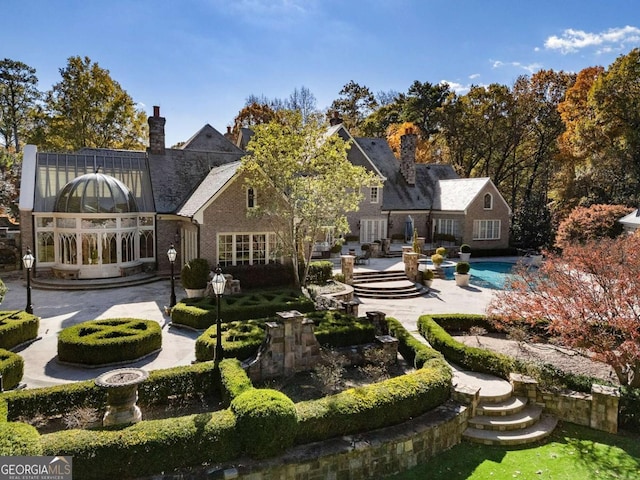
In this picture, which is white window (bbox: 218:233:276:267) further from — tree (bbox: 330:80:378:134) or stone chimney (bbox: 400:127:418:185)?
tree (bbox: 330:80:378:134)

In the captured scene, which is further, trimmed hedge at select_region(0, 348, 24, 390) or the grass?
trimmed hedge at select_region(0, 348, 24, 390)

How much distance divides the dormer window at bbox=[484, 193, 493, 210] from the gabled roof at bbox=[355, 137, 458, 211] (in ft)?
14.4

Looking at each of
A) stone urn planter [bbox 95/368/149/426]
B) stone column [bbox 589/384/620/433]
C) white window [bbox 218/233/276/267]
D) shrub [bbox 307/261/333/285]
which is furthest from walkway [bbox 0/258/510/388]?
stone column [bbox 589/384/620/433]

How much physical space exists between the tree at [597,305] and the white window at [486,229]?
23366 millimetres

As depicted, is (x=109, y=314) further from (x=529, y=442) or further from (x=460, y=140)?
(x=460, y=140)

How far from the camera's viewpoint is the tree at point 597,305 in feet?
34.6

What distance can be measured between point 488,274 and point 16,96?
47.3m

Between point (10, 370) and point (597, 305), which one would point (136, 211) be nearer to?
point (10, 370)

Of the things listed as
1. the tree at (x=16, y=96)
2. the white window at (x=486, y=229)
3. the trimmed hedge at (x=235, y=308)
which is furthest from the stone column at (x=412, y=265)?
the tree at (x=16, y=96)

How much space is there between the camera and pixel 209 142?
37000 mm

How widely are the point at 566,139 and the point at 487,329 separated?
28.8 m

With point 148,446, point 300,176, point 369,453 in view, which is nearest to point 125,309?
point 300,176

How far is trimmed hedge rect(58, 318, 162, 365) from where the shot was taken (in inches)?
469

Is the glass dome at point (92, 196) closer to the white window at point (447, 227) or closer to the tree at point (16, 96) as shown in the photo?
the white window at point (447, 227)
